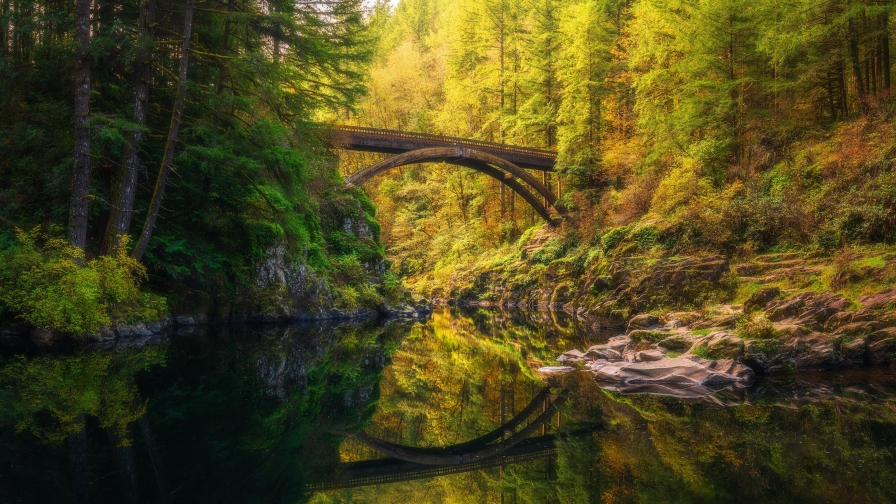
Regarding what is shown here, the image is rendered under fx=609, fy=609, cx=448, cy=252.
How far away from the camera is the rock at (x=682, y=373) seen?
8.80 m

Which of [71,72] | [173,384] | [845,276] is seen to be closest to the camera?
[173,384]

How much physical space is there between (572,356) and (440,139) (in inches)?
722

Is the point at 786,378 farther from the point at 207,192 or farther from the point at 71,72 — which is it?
the point at 71,72

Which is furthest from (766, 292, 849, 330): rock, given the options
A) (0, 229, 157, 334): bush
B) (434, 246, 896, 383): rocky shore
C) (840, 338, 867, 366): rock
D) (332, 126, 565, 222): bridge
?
(332, 126, 565, 222): bridge

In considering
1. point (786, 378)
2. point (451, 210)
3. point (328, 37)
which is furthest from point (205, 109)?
point (451, 210)

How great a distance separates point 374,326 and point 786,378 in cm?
1249

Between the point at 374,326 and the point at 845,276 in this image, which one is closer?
the point at 845,276

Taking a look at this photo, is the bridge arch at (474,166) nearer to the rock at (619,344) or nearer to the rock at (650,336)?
the rock at (619,344)

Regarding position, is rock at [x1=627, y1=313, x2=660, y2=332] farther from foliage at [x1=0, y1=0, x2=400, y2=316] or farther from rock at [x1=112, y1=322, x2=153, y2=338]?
rock at [x1=112, y1=322, x2=153, y2=338]

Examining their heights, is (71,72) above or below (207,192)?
above

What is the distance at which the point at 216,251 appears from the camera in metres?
17.0

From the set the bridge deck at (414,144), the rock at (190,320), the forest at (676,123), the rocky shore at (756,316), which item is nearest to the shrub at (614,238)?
the forest at (676,123)

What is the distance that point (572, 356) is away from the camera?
459 inches

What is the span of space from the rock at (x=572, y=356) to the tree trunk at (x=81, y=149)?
9.91 metres
